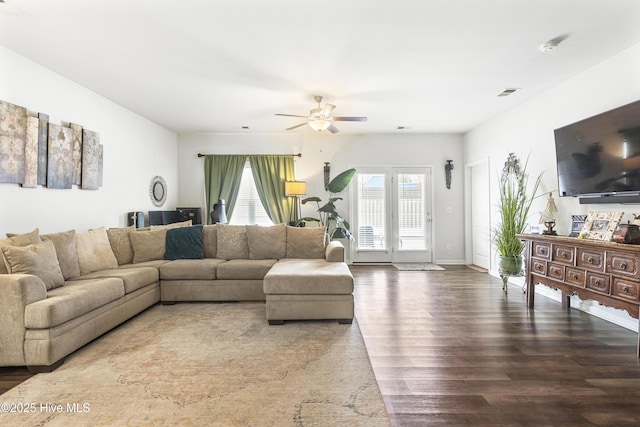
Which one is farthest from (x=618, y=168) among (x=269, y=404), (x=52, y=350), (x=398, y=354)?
(x=52, y=350)

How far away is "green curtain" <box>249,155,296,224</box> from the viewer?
6172 millimetres

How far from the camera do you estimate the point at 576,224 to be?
348 centimetres

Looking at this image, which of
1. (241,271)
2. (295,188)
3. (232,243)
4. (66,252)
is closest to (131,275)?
(66,252)

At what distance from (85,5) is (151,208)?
3.63 metres

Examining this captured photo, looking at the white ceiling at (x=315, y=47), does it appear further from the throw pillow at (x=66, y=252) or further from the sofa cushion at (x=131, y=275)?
the sofa cushion at (x=131, y=275)

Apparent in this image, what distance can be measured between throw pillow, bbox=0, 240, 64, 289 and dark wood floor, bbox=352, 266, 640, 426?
2.82m

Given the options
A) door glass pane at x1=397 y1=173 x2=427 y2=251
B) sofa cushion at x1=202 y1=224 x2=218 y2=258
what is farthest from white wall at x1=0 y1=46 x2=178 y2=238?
door glass pane at x1=397 y1=173 x2=427 y2=251

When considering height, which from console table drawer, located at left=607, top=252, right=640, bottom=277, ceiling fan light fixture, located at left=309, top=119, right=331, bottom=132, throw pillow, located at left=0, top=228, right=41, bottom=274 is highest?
ceiling fan light fixture, located at left=309, top=119, right=331, bottom=132

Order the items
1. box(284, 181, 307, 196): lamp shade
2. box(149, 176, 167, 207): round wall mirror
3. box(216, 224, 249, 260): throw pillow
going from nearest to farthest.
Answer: box(216, 224, 249, 260): throw pillow < box(149, 176, 167, 207): round wall mirror < box(284, 181, 307, 196): lamp shade

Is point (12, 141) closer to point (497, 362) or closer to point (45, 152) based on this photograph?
point (45, 152)

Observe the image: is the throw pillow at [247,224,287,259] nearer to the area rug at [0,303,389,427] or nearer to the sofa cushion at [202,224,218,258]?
the sofa cushion at [202,224,218,258]

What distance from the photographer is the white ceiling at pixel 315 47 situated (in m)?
2.35

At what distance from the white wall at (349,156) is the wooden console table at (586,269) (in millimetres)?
2702

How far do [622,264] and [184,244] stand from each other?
4648 mm
